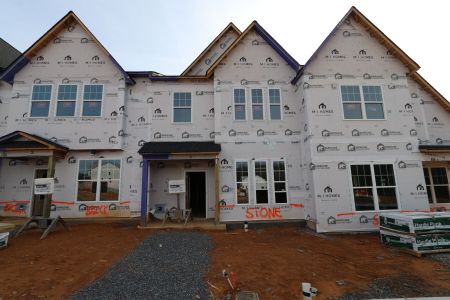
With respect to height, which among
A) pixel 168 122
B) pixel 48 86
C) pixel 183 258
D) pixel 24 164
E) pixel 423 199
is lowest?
pixel 183 258

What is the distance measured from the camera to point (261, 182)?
1128 centimetres

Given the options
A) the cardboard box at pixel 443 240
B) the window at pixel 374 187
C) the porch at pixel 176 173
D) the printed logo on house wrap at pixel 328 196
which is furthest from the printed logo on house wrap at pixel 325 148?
the porch at pixel 176 173

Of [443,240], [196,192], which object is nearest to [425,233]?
[443,240]

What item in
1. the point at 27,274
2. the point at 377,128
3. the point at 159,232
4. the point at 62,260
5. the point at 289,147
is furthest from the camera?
the point at 289,147

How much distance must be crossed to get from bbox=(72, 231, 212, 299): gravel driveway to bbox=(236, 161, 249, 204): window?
3398 mm

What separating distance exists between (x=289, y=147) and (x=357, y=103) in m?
3.88

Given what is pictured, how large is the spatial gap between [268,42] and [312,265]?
1116cm

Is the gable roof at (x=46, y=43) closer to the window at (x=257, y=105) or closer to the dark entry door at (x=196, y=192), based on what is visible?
the dark entry door at (x=196, y=192)

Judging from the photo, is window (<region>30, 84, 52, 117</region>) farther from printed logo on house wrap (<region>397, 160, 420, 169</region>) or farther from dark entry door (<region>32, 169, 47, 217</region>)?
printed logo on house wrap (<region>397, 160, 420, 169</region>)

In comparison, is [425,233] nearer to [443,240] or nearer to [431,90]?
[443,240]

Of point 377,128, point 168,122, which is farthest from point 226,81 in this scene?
point 377,128

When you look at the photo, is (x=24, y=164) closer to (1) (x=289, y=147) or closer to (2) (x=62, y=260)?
(2) (x=62, y=260)

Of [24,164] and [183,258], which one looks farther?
[24,164]

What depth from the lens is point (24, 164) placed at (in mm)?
11781
